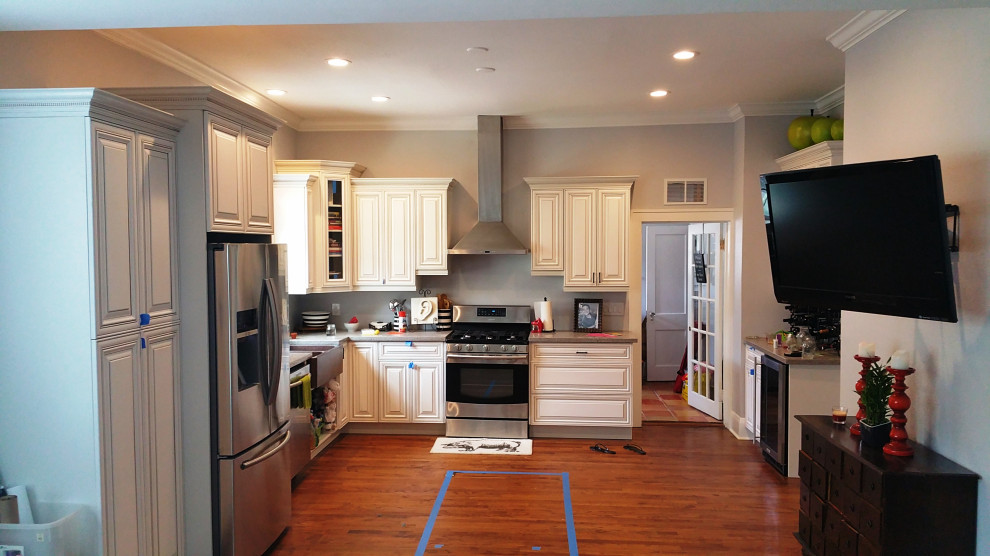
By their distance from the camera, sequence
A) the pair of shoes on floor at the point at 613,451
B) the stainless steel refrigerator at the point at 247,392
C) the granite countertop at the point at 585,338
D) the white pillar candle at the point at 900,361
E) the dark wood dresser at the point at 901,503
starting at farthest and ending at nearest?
the granite countertop at the point at 585,338, the pair of shoes on floor at the point at 613,451, the stainless steel refrigerator at the point at 247,392, the white pillar candle at the point at 900,361, the dark wood dresser at the point at 901,503

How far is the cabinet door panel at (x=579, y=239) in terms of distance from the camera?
5.58 meters

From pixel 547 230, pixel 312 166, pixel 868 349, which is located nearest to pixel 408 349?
pixel 547 230

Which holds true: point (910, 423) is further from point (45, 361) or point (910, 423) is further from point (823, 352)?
point (45, 361)

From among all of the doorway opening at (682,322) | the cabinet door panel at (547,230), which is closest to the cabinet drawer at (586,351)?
the cabinet door panel at (547,230)

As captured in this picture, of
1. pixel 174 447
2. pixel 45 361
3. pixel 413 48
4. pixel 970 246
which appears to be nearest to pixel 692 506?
pixel 970 246

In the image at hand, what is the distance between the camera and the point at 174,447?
9.95 ft

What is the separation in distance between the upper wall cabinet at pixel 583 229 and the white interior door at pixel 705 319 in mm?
971

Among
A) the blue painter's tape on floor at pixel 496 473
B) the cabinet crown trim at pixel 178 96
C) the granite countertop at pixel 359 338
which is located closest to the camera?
the cabinet crown trim at pixel 178 96

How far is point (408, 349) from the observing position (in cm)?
547

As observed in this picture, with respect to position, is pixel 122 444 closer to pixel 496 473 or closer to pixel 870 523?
pixel 496 473

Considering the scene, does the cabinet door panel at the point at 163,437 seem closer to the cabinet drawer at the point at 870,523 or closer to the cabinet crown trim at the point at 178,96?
the cabinet crown trim at the point at 178,96

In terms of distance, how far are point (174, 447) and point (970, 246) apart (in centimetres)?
365

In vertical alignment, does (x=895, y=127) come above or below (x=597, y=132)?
below

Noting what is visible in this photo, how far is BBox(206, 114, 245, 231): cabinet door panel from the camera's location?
304cm
